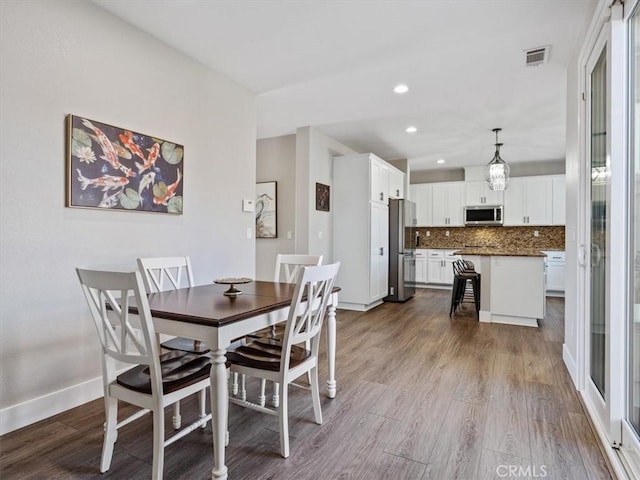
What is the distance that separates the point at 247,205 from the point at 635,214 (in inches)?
121

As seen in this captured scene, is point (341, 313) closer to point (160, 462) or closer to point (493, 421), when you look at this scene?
point (493, 421)

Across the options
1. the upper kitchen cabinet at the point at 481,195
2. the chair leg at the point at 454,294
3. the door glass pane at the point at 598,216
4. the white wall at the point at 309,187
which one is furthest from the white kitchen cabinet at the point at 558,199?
the door glass pane at the point at 598,216

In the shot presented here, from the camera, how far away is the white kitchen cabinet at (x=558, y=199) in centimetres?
679

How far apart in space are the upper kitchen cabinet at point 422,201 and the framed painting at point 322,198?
3.23m

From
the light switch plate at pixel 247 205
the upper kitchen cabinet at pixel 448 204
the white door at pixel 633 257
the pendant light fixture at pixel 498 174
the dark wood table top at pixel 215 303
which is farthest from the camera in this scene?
the upper kitchen cabinet at pixel 448 204

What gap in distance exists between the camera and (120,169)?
2549 millimetres

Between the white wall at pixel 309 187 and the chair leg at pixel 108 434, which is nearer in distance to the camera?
the chair leg at pixel 108 434

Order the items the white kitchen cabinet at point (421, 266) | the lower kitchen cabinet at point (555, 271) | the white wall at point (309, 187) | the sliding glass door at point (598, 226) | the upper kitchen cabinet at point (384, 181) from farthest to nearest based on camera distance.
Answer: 1. the white kitchen cabinet at point (421, 266)
2. the lower kitchen cabinet at point (555, 271)
3. the upper kitchen cabinet at point (384, 181)
4. the white wall at point (309, 187)
5. the sliding glass door at point (598, 226)

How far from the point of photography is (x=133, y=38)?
2666 millimetres

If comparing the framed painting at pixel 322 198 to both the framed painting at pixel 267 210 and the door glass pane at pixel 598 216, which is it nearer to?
the framed painting at pixel 267 210

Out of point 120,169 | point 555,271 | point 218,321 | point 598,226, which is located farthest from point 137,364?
point 555,271

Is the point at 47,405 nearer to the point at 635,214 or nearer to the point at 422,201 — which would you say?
the point at 635,214

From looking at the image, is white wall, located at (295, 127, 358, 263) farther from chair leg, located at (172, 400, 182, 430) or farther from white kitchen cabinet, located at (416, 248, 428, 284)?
white kitchen cabinet, located at (416, 248, 428, 284)

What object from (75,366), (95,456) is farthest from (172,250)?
(95,456)
